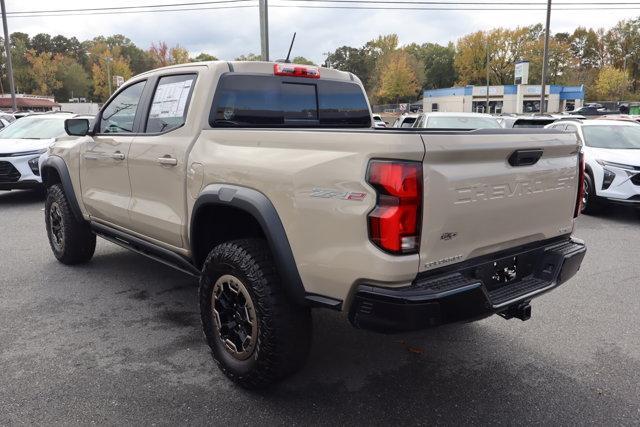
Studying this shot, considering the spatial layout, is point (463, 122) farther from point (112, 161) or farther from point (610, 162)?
point (112, 161)

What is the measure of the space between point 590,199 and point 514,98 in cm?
7569

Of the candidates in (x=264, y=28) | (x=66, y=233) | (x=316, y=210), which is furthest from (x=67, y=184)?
(x=264, y=28)

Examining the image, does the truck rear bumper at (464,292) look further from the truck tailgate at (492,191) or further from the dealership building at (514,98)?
the dealership building at (514,98)

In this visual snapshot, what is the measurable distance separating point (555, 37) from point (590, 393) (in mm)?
114276

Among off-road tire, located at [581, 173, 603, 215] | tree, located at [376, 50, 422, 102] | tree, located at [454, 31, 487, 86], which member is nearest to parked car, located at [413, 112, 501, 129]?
off-road tire, located at [581, 173, 603, 215]

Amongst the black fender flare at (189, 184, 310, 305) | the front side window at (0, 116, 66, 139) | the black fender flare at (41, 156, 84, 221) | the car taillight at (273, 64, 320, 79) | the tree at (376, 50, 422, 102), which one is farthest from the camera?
the tree at (376, 50, 422, 102)

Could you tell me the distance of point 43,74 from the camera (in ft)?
266

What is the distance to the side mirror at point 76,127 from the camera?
4.88 metres

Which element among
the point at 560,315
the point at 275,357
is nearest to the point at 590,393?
the point at 560,315

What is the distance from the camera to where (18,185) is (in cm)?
970

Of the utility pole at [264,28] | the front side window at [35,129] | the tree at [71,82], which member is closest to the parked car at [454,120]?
the utility pole at [264,28]

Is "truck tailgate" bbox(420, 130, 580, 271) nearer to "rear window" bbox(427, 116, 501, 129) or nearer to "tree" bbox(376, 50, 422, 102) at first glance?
"rear window" bbox(427, 116, 501, 129)

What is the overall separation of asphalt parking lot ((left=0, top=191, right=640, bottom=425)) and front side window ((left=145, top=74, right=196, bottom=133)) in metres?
1.57

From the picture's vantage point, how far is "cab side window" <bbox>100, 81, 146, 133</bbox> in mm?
4445
